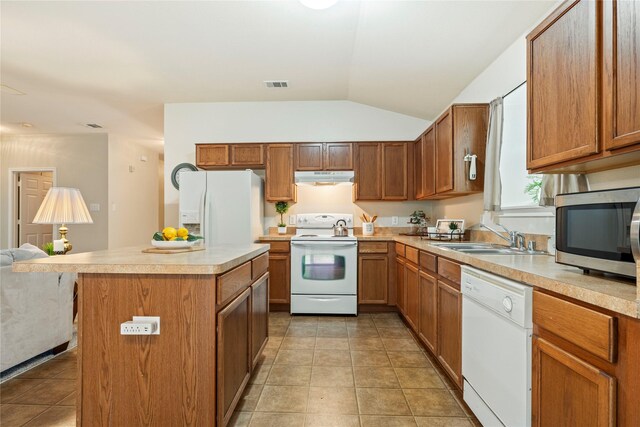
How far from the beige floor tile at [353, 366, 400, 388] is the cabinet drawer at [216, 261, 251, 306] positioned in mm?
1045

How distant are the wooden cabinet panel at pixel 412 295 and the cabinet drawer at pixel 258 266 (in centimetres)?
133

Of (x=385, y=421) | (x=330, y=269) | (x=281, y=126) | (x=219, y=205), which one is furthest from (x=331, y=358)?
(x=281, y=126)

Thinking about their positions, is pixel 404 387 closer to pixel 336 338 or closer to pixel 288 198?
pixel 336 338

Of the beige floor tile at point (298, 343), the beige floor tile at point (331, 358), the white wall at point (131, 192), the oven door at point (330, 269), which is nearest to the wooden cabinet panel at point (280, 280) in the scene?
the oven door at point (330, 269)

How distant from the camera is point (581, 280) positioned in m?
1.08

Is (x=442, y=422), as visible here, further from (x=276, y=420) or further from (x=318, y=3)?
(x=318, y=3)

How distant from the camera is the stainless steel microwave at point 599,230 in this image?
0.99 metres

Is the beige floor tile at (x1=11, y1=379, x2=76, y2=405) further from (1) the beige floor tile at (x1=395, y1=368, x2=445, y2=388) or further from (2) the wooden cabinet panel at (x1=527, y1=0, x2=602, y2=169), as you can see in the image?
(2) the wooden cabinet panel at (x1=527, y1=0, x2=602, y2=169)

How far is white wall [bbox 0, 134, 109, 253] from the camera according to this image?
222 inches

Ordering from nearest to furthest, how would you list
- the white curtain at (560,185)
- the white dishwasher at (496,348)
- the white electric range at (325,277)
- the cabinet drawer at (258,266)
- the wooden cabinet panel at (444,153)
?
the white dishwasher at (496,348) < the white curtain at (560,185) < the cabinet drawer at (258,266) < the wooden cabinet panel at (444,153) < the white electric range at (325,277)

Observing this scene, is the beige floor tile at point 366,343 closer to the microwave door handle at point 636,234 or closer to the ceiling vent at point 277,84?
the microwave door handle at point 636,234

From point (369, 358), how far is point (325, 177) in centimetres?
216

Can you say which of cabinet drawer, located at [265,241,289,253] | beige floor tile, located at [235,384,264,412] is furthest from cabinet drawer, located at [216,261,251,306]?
cabinet drawer, located at [265,241,289,253]

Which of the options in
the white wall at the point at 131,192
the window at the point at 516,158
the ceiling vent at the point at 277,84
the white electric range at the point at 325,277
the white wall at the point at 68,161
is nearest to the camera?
the window at the point at 516,158
